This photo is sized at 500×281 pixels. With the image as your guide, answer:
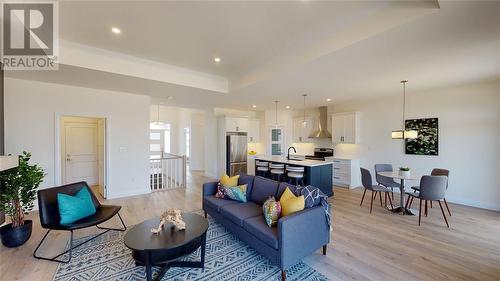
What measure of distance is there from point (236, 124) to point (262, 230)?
539 cm

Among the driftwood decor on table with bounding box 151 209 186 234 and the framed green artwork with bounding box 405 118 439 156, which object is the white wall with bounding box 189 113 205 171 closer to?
the driftwood decor on table with bounding box 151 209 186 234

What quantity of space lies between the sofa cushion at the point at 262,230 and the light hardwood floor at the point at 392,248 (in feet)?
2.20

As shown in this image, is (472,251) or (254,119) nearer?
(472,251)

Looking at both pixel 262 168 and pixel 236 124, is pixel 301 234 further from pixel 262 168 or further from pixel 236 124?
pixel 236 124

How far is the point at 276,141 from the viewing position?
8.10m

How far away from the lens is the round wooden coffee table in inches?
77.9

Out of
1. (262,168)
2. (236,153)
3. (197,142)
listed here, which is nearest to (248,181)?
(262,168)

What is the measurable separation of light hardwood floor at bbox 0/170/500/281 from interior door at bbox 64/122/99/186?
2.30 m

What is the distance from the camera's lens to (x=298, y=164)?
4906 mm

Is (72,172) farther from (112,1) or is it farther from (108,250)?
(112,1)

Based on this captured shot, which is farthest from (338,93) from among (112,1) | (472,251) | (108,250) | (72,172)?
(72,172)

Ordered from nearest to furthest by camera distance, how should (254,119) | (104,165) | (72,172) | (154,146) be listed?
(104,165) < (72,172) < (254,119) < (154,146)

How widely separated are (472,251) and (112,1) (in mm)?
5417

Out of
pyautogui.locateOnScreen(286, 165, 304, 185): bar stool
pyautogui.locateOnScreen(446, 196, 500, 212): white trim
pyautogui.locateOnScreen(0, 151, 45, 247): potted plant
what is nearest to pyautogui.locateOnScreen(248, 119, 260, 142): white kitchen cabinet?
pyautogui.locateOnScreen(286, 165, 304, 185): bar stool
